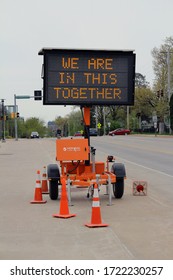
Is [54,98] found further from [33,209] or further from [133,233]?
[133,233]

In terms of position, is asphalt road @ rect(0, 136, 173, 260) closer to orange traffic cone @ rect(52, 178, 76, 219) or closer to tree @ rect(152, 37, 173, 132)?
orange traffic cone @ rect(52, 178, 76, 219)

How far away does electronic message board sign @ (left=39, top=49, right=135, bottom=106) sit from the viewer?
11.4 metres

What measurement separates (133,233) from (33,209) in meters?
3.20

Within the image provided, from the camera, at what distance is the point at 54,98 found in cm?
1136

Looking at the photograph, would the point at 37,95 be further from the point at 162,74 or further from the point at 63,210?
the point at 63,210

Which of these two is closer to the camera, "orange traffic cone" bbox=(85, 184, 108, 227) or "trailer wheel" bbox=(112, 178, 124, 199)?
"orange traffic cone" bbox=(85, 184, 108, 227)

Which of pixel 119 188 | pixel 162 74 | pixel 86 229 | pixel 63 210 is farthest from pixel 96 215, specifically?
pixel 162 74

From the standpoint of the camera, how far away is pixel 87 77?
452 inches

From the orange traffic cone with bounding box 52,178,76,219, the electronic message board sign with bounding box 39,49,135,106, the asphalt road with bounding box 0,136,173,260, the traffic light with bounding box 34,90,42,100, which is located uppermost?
the traffic light with bounding box 34,90,42,100

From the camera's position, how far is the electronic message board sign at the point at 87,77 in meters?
11.4

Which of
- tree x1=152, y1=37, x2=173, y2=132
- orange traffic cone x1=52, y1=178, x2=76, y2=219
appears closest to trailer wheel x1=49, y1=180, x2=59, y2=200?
orange traffic cone x1=52, y1=178, x2=76, y2=219

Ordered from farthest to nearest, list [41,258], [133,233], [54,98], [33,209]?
[54,98] → [33,209] → [133,233] → [41,258]
